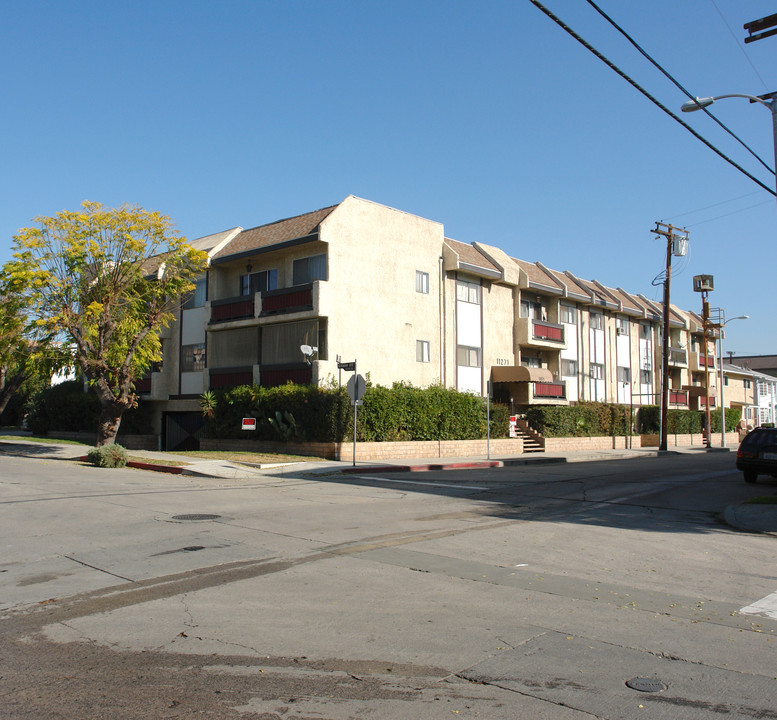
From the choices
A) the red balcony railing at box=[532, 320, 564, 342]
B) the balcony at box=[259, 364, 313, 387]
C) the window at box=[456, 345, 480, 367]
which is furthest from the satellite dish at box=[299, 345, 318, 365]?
the red balcony railing at box=[532, 320, 564, 342]

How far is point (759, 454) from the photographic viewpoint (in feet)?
64.6

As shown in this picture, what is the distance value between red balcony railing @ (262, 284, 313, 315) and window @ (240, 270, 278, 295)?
138 cm

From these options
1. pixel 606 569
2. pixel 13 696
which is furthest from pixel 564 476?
pixel 13 696

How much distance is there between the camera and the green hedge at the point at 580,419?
38.2 metres

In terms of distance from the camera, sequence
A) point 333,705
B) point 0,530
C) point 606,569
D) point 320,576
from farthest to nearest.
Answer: point 0,530, point 606,569, point 320,576, point 333,705

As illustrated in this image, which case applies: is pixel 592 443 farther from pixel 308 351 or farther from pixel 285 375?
pixel 308 351

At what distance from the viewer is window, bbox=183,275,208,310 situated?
34.8 meters

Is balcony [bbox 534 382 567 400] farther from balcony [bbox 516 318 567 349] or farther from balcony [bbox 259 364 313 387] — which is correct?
balcony [bbox 259 364 313 387]

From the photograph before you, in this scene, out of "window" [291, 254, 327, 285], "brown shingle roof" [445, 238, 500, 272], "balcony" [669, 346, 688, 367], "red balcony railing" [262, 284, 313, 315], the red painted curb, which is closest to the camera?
the red painted curb

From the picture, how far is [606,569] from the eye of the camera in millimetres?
8531

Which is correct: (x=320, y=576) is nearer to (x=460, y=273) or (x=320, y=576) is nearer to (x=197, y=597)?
(x=197, y=597)

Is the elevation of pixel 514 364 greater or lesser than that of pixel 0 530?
greater

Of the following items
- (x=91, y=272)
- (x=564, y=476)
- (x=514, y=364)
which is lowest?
(x=564, y=476)

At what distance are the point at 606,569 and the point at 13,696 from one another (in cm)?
639
